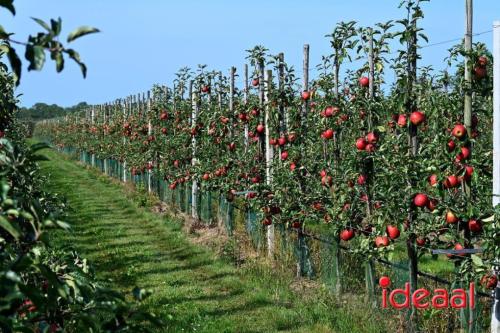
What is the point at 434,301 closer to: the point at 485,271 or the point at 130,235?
the point at 485,271

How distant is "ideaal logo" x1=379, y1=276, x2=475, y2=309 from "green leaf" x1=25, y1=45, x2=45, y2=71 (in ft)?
13.1

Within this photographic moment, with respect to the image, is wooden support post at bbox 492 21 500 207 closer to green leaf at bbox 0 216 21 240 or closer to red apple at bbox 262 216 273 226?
green leaf at bbox 0 216 21 240

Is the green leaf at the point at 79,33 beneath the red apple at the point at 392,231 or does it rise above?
above

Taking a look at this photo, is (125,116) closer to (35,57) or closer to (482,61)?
(482,61)

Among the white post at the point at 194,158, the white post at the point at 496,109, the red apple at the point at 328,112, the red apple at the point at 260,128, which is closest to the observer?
the white post at the point at 496,109

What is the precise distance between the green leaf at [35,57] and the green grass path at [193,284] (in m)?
1.79

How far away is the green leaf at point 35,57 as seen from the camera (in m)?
1.58

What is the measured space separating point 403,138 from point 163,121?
426 inches

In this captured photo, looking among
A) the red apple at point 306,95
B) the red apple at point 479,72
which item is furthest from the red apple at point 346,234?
the red apple at point 306,95

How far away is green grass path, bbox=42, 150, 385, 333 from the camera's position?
6.38m

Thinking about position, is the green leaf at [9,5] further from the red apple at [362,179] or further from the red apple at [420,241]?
the red apple at [362,179]

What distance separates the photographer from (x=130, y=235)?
12.0 metres

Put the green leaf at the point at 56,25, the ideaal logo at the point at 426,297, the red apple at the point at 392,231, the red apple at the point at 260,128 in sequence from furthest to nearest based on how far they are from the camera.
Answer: the red apple at the point at 260,128
the red apple at the point at 392,231
the ideaal logo at the point at 426,297
the green leaf at the point at 56,25

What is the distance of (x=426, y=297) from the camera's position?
5684mm
